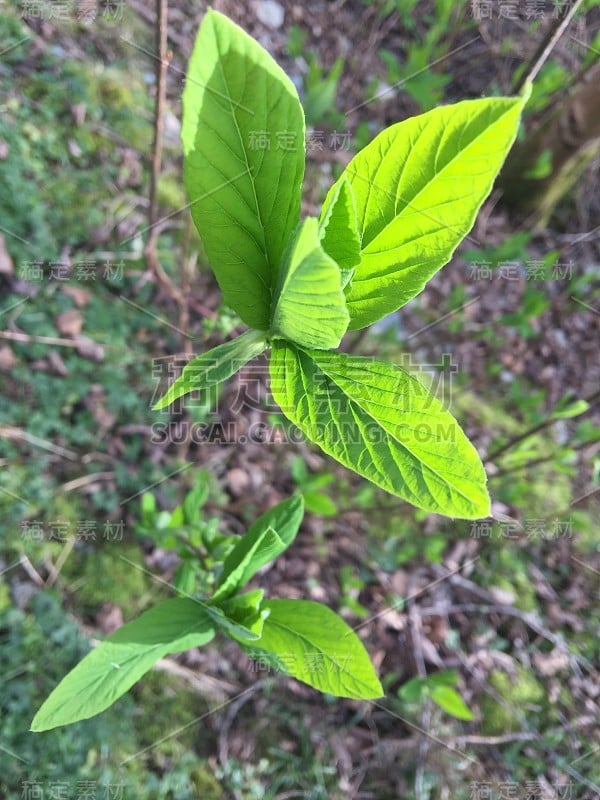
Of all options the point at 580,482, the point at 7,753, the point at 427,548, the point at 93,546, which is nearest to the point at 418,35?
the point at 580,482

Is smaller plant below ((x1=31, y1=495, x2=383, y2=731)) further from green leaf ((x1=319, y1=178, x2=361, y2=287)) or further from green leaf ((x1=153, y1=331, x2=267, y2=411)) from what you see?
green leaf ((x1=319, y1=178, x2=361, y2=287))

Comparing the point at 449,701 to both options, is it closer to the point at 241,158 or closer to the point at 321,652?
the point at 321,652

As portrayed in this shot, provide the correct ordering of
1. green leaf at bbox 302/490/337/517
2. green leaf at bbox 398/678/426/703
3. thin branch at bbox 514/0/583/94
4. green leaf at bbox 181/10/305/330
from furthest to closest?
1. green leaf at bbox 398/678/426/703
2. green leaf at bbox 302/490/337/517
3. thin branch at bbox 514/0/583/94
4. green leaf at bbox 181/10/305/330

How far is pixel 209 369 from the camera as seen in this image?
28.5 inches

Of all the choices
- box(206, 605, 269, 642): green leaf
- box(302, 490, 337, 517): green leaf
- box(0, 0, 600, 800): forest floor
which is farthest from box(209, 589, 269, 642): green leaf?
box(302, 490, 337, 517): green leaf

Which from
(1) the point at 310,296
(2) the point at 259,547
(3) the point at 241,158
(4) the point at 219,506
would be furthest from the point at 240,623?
(4) the point at 219,506

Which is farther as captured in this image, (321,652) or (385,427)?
(321,652)

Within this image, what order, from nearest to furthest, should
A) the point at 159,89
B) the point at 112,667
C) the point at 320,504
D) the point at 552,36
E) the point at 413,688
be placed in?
the point at 112,667
the point at 552,36
the point at 159,89
the point at 320,504
the point at 413,688

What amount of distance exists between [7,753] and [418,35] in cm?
451

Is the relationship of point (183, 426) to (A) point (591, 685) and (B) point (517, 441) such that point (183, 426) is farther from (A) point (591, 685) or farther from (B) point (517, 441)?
(A) point (591, 685)

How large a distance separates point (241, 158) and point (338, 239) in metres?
0.18

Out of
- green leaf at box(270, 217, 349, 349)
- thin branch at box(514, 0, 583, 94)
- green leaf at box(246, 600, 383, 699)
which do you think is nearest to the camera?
green leaf at box(270, 217, 349, 349)

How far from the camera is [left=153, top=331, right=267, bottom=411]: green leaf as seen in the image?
709 millimetres

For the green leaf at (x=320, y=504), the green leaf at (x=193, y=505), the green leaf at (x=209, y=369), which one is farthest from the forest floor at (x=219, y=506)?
the green leaf at (x=209, y=369)
